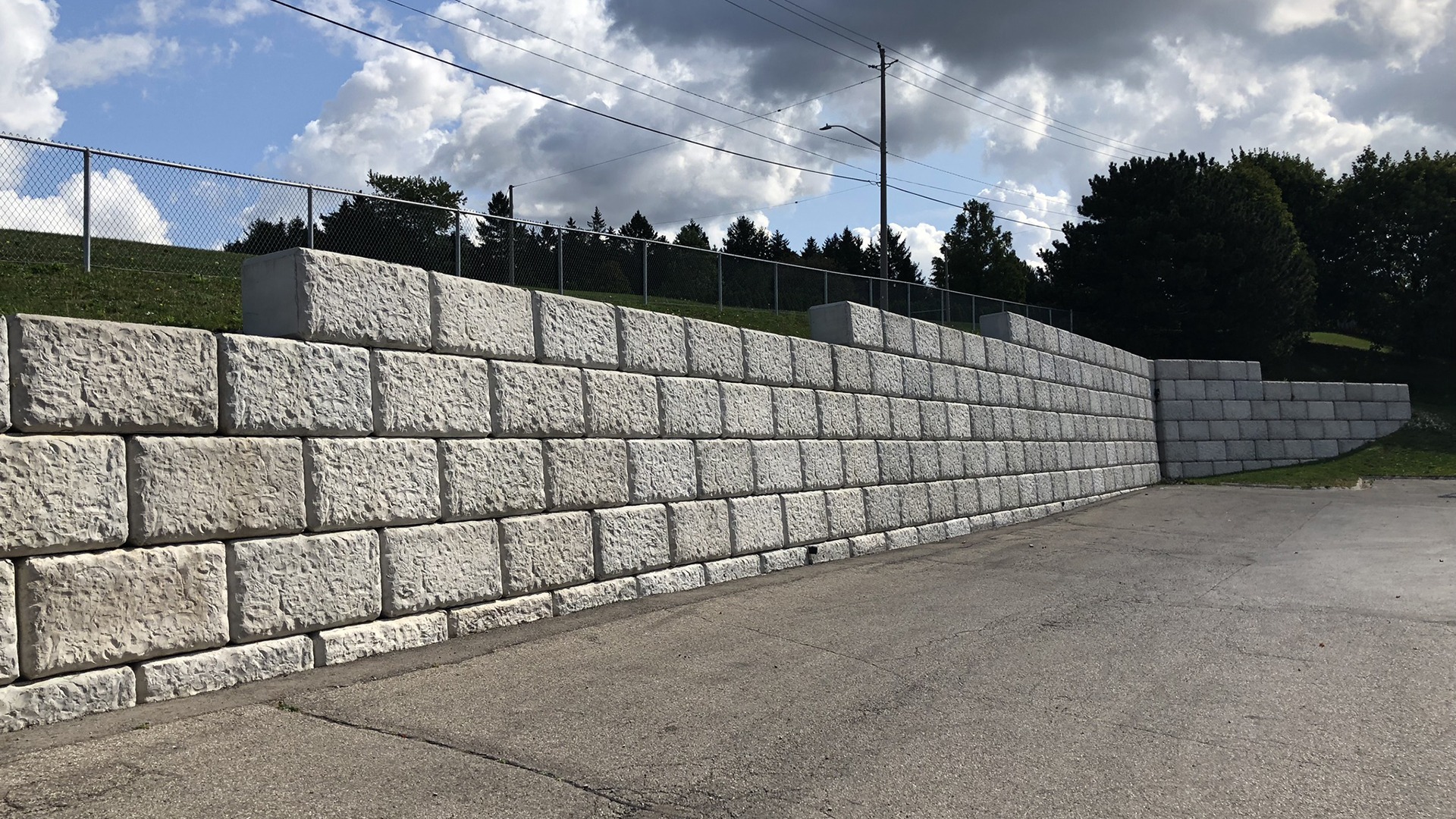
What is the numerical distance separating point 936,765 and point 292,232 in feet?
27.2

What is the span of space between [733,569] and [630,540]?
4.87ft

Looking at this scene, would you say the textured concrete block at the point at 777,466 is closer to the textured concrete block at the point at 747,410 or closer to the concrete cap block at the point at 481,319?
the textured concrete block at the point at 747,410

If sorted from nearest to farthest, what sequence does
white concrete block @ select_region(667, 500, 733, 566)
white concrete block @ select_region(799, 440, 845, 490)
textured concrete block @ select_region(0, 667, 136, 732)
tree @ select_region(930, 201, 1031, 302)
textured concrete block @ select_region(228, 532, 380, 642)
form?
textured concrete block @ select_region(0, 667, 136, 732) < textured concrete block @ select_region(228, 532, 380, 642) < white concrete block @ select_region(667, 500, 733, 566) < white concrete block @ select_region(799, 440, 845, 490) < tree @ select_region(930, 201, 1031, 302)

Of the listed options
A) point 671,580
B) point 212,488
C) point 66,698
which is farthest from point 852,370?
point 66,698

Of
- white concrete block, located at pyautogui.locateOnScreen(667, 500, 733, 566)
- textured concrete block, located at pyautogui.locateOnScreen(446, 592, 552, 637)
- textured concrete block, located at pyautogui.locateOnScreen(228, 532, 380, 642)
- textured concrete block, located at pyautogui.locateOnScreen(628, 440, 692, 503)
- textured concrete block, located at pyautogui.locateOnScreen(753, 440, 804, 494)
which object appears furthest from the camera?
textured concrete block, located at pyautogui.locateOnScreen(753, 440, 804, 494)

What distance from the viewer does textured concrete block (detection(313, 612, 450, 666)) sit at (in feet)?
18.5

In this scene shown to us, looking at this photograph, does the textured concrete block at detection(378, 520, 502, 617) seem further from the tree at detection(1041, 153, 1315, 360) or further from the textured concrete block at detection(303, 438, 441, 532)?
the tree at detection(1041, 153, 1315, 360)

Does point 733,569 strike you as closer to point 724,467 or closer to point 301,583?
point 724,467

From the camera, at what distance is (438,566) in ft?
20.7

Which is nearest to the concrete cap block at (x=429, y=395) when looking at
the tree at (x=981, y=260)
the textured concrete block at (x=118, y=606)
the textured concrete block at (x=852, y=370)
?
the textured concrete block at (x=118, y=606)

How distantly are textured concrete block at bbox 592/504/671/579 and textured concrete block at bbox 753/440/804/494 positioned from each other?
1511 mm

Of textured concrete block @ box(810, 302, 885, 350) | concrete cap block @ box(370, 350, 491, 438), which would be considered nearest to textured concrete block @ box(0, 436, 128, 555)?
concrete cap block @ box(370, 350, 491, 438)

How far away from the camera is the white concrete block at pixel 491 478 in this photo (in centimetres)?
→ 645

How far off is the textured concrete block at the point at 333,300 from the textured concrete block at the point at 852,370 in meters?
5.65
